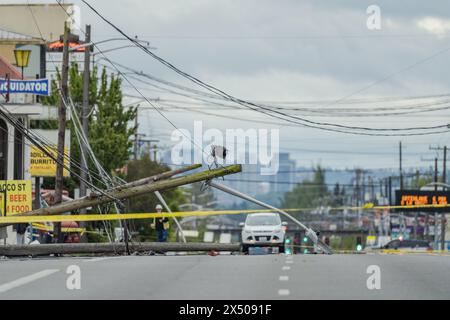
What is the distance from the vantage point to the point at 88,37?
50.1 metres

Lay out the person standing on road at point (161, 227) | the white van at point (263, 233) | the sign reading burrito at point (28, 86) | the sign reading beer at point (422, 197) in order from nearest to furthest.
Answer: the person standing on road at point (161, 227)
the white van at point (263, 233)
the sign reading burrito at point (28, 86)
the sign reading beer at point (422, 197)

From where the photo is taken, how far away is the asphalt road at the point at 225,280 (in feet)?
50.0

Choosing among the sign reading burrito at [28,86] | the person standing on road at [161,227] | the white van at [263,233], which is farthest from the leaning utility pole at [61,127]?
the white van at [263,233]

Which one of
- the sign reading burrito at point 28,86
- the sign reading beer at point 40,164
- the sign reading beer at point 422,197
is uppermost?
the sign reading burrito at point 28,86

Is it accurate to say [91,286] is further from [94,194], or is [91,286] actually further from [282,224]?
[282,224]

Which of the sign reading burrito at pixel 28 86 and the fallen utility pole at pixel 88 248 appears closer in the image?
the fallen utility pole at pixel 88 248

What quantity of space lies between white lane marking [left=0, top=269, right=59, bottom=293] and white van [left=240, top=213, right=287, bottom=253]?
81.7 ft

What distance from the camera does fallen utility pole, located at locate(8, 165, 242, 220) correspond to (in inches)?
1417

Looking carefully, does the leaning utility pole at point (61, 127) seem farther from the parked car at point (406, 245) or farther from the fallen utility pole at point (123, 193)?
the parked car at point (406, 245)

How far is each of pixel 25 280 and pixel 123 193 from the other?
19.8m

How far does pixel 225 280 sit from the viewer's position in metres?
17.6

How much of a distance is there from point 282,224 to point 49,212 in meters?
12.1
